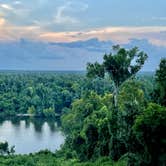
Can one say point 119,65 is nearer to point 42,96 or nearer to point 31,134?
point 31,134

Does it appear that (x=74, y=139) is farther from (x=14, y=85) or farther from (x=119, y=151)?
(x=14, y=85)

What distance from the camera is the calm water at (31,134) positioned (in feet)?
194

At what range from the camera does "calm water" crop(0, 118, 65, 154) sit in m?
59.1

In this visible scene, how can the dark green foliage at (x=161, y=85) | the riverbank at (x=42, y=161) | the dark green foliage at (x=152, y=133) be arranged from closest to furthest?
1. the dark green foliage at (x=152, y=133)
2. the dark green foliage at (x=161, y=85)
3. the riverbank at (x=42, y=161)

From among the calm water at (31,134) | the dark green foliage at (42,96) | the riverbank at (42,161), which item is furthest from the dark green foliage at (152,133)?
the dark green foliage at (42,96)

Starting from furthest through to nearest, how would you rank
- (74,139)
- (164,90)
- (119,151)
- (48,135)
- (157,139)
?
(48,135)
(74,139)
(119,151)
(164,90)
(157,139)

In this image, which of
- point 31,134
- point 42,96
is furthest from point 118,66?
point 42,96

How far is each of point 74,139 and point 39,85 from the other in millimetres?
66804

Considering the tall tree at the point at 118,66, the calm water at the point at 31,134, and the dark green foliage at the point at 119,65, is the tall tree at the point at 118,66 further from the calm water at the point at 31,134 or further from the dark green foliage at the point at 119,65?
the calm water at the point at 31,134

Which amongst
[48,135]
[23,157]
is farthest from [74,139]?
[48,135]

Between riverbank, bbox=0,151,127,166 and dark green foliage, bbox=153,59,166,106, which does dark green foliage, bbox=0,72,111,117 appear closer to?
riverbank, bbox=0,151,127,166

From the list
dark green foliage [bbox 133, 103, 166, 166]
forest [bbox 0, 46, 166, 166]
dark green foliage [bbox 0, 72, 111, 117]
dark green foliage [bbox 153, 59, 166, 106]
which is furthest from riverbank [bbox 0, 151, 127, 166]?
dark green foliage [bbox 0, 72, 111, 117]

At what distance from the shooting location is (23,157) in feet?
126

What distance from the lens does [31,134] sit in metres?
70.2
